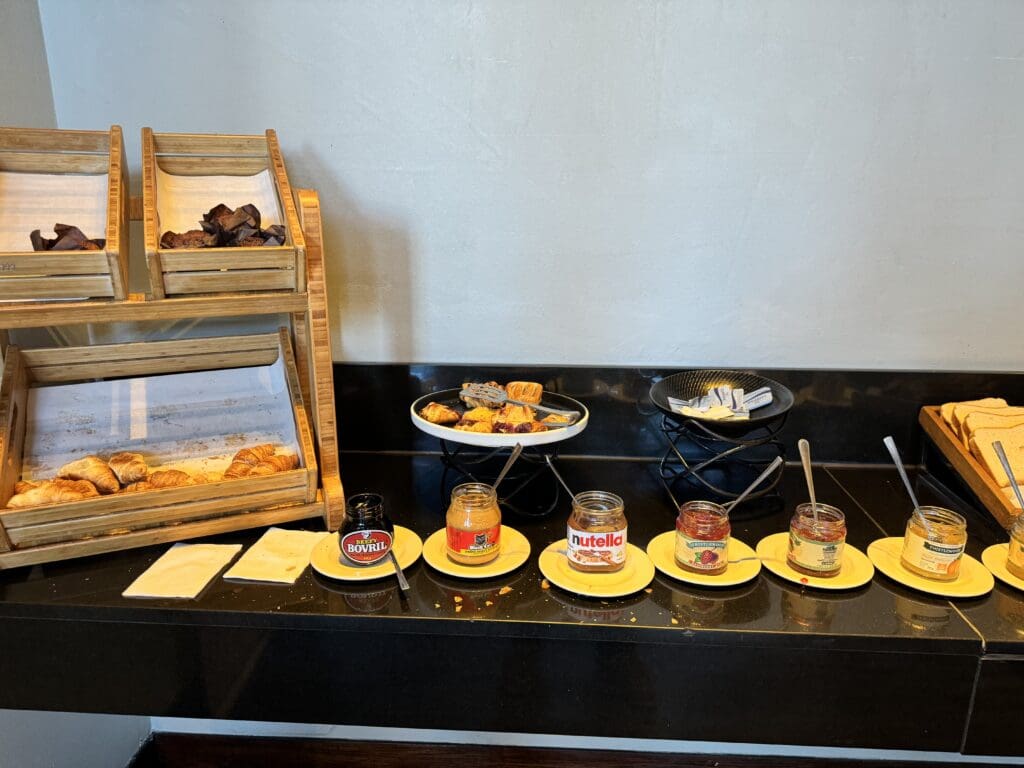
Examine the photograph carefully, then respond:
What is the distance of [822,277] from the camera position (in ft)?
4.26

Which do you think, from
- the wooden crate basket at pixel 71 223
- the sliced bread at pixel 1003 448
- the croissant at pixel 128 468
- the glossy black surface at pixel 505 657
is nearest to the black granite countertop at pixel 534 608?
the glossy black surface at pixel 505 657

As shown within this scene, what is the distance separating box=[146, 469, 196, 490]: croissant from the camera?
100 centimetres

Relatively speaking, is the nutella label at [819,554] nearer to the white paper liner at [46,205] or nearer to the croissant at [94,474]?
the croissant at [94,474]

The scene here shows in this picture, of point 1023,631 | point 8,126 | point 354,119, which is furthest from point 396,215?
point 1023,631

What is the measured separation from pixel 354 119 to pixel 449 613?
0.89m

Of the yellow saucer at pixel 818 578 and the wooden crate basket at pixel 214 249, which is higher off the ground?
the wooden crate basket at pixel 214 249

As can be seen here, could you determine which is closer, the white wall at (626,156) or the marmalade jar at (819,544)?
the marmalade jar at (819,544)

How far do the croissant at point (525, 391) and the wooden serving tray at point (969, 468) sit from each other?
0.73m

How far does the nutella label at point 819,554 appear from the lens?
0.94m

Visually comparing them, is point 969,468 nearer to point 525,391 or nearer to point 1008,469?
point 1008,469

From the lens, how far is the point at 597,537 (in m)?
0.93

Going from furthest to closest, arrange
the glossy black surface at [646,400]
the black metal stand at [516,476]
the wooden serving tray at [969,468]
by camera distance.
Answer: the glossy black surface at [646,400] → the black metal stand at [516,476] → the wooden serving tray at [969,468]

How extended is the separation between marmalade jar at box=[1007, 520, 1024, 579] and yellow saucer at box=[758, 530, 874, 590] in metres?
0.19

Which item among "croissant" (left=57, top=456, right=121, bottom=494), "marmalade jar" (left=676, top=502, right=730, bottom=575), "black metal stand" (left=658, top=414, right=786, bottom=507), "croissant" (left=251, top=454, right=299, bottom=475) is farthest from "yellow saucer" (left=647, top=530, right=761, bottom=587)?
"croissant" (left=57, top=456, right=121, bottom=494)
